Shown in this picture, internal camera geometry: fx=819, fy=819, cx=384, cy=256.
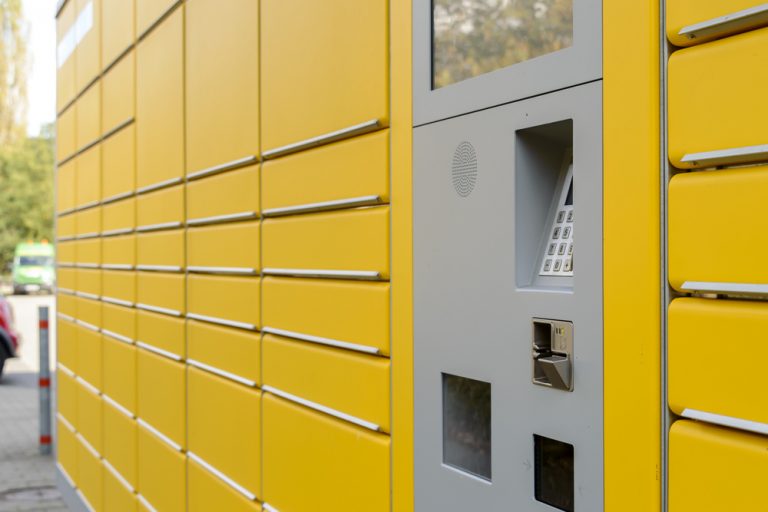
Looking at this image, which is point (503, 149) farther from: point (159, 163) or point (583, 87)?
point (159, 163)

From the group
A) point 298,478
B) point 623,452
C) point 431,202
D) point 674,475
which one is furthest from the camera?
point 298,478

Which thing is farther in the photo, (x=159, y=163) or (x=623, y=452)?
(x=159, y=163)

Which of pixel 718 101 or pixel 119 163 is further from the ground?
pixel 119 163

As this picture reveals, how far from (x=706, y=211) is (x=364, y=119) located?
137cm

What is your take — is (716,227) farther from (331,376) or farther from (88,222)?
(88,222)

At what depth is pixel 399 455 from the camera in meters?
2.50

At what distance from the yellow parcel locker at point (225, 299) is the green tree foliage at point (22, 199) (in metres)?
46.8

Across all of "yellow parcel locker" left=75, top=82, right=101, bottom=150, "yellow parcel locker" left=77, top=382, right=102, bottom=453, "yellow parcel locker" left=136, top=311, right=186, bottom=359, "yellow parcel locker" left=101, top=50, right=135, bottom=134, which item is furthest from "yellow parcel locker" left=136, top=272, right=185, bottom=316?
"yellow parcel locker" left=75, top=82, right=101, bottom=150

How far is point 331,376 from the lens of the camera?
288cm

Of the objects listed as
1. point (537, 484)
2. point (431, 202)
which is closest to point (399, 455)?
point (537, 484)

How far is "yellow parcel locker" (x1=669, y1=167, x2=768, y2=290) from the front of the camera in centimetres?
145

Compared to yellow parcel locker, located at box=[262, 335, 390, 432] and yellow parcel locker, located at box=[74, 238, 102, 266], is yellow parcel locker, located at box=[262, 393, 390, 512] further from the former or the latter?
yellow parcel locker, located at box=[74, 238, 102, 266]

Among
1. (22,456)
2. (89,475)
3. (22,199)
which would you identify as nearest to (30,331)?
(22,456)

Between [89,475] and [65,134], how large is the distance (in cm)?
332
